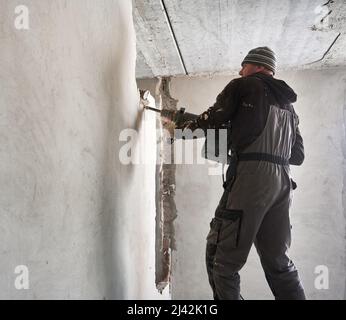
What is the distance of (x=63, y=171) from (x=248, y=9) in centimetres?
153

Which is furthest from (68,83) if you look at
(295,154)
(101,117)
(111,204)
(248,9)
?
(248,9)

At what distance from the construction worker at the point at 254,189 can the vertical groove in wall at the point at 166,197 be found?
1547 millimetres

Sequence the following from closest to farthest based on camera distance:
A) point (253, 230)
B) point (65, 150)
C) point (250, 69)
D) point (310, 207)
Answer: point (65, 150)
point (253, 230)
point (250, 69)
point (310, 207)

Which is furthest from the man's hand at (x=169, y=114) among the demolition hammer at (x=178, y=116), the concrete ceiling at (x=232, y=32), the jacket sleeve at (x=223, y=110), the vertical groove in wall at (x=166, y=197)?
the vertical groove in wall at (x=166, y=197)

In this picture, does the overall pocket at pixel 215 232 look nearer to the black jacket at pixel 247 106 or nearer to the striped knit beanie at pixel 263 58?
the black jacket at pixel 247 106

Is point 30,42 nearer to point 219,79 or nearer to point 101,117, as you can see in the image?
point 101,117

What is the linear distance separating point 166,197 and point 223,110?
175 centimetres

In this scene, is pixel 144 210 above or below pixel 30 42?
below

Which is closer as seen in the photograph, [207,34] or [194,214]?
[207,34]

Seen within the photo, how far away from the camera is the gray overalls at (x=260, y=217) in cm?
137

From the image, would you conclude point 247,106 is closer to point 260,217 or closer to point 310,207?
point 260,217

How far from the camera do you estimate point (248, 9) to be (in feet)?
6.40

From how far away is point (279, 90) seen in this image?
1.47 meters

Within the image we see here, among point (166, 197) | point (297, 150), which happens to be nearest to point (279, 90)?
point (297, 150)
